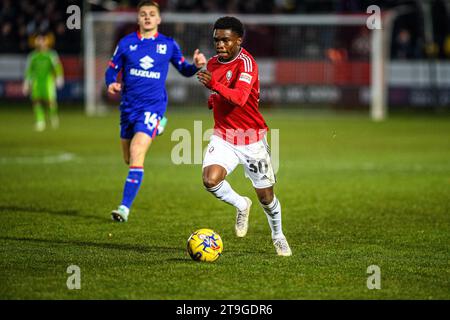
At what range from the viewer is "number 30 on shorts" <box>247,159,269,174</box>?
7.76 m

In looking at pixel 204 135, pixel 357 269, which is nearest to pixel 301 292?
pixel 357 269

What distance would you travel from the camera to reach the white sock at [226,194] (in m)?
8.05

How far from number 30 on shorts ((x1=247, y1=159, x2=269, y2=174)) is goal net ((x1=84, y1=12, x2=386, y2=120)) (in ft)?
64.4

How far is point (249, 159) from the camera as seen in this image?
7.85 meters

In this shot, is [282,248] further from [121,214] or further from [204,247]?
[121,214]

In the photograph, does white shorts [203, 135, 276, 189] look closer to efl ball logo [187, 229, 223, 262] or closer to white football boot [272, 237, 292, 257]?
white football boot [272, 237, 292, 257]

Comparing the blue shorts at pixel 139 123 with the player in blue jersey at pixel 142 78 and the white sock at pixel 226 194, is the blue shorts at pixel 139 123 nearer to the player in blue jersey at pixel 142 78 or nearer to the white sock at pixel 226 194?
the player in blue jersey at pixel 142 78

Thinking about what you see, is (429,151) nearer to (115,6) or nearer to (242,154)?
(242,154)

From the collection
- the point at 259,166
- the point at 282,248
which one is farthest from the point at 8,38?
the point at 282,248

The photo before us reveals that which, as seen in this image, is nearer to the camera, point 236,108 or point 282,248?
point 282,248

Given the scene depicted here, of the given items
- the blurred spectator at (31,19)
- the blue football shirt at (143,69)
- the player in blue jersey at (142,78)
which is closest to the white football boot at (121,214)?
the player in blue jersey at (142,78)

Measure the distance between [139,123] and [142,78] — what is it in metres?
0.58

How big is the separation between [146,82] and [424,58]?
835 inches

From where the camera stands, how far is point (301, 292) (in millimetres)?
6289
